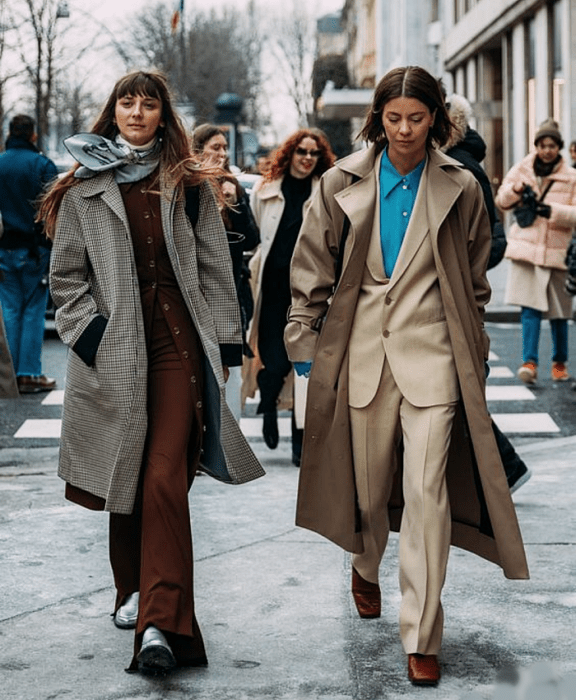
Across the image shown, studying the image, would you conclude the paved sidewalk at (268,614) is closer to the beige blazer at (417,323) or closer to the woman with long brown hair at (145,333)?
the woman with long brown hair at (145,333)

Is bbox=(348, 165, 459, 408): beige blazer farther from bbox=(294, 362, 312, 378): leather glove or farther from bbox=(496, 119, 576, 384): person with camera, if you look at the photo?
bbox=(496, 119, 576, 384): person with camera

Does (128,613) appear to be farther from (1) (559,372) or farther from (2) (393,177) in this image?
(1) (559,372)

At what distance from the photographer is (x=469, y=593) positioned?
5617 millimetres

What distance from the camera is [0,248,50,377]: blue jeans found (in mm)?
11805

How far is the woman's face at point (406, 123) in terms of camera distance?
4.79 metres

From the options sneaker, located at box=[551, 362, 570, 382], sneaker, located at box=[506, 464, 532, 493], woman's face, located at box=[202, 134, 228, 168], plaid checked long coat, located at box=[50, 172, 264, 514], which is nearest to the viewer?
plaid checked long coat, located at box=[50, 172, 264, 514]

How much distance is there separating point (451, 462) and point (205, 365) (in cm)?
88

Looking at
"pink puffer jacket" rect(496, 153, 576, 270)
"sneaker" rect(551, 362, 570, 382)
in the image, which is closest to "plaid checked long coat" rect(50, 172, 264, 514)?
"pink puffer jacket" rect(496, 153, 576, 270)

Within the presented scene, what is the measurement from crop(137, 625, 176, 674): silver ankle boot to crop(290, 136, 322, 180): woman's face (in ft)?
14.4

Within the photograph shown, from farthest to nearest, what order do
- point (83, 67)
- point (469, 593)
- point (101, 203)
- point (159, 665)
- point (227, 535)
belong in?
point (83, 67)
point (227, 535)
point (469, 593)
point (101, 203)
point (159, 665)

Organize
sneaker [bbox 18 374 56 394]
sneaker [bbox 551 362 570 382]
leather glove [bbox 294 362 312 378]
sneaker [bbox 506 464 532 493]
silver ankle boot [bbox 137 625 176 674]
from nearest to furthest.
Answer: silver ankle boot [bbox 137 625 176 674] → leather glove [bbox 294 362 312 378] → sneaker [bbox 506 464 532 493] → sneaker [bbox 18 374 56 394] → sneaker [bbox 551 362 570 382]

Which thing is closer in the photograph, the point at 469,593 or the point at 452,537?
the point at 452,537

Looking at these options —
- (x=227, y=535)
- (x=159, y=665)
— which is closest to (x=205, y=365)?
(x=159, y=665)

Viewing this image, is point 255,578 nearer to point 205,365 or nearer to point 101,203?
point 205,365
